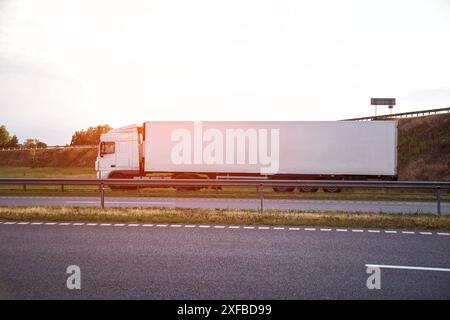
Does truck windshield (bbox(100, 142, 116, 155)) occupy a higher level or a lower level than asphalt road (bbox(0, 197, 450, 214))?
higher

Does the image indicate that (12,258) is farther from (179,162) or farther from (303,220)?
(179,162)

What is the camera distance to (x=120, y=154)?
2484cm

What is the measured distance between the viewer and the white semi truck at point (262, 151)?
23.6 meters

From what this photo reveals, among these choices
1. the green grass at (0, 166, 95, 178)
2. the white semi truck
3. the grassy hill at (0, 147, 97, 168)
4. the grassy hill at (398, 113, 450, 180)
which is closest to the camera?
the white semi truck

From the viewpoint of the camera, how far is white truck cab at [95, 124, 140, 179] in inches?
977

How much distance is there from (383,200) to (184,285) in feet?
50.1

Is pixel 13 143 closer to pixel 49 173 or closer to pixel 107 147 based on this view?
pixel 49 173

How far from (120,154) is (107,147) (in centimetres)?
92

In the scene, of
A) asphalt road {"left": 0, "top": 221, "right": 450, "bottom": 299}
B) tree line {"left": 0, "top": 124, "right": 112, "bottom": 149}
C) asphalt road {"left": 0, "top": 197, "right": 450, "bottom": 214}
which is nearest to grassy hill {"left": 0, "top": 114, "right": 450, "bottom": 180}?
asphalt road {"left": 0, "top": 197, "right": 450, "bottom": 214}

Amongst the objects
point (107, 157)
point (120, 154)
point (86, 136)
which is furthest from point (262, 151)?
point (86, 136)

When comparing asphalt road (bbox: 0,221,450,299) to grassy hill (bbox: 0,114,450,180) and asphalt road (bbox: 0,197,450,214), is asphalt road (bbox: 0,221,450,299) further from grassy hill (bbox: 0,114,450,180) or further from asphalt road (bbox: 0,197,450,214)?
grassy hill (bbox: 0,114,450,180)

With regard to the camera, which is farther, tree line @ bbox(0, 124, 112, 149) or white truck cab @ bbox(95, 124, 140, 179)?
tree line @ bbox(0, 124, 112, 149)
